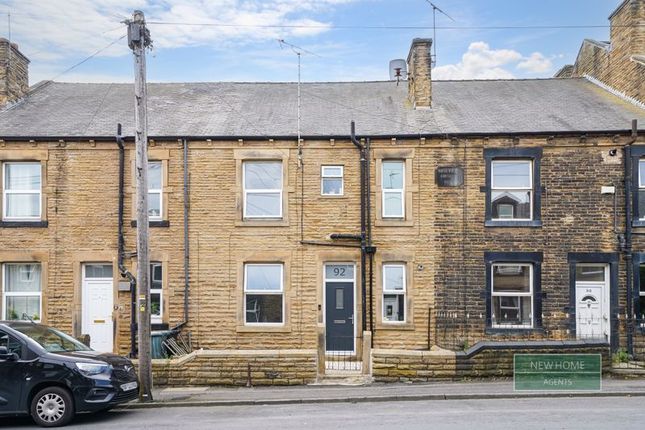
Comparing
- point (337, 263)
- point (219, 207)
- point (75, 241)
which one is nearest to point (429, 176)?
point (337, 263)

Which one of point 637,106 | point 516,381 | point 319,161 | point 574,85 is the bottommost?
point 516,381

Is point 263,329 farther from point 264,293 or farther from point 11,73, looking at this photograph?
point 11,73

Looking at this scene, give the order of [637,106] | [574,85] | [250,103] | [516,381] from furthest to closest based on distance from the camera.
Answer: [574,85], [250,103], [637,106], [516,381]

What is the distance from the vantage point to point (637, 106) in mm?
17984

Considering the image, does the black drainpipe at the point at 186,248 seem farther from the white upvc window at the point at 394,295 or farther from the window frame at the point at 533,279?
the window frame at the point at 533,279

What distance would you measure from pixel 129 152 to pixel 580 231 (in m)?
12.4

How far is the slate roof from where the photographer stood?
55.6 feet

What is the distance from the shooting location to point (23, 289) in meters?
16.9

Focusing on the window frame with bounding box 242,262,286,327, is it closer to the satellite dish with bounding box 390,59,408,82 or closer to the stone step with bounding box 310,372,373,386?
the stone step with bounding box 310,372,373,386

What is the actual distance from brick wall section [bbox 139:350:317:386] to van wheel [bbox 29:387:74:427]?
3262mm

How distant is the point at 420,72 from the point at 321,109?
3187 mm

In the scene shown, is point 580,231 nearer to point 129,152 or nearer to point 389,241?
point 389,241

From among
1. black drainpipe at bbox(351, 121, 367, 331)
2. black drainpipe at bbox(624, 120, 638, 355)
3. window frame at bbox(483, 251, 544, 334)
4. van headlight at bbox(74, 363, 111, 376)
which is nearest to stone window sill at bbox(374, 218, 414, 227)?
black drainpipe at bbox(351, 121, 367, 331)

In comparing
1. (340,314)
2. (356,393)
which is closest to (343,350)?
(340,314)
